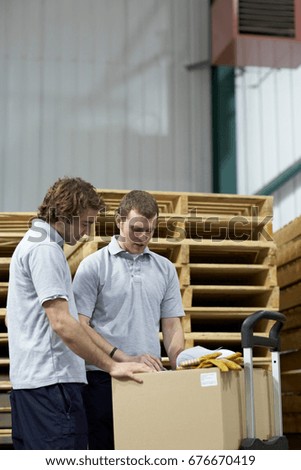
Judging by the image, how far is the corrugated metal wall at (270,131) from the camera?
23.3 ft

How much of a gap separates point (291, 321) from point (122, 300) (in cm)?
306

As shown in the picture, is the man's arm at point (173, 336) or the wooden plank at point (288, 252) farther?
the wooden plank at point (288, 252)

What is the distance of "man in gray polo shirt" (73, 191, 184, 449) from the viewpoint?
10.3ft

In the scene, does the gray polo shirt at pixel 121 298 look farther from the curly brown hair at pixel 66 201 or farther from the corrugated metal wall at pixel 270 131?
the corrugated metal wall at pixel 270 131

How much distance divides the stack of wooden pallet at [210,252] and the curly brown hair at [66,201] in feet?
5.70

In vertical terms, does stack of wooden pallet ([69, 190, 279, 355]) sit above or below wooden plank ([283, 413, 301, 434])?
above

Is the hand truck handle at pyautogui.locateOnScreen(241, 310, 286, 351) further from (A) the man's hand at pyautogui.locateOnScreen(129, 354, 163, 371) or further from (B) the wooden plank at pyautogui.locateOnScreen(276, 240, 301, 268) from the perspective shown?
(B) the wooden plank at pyautogui.locateOnScreen(276, 240, 301, 268)

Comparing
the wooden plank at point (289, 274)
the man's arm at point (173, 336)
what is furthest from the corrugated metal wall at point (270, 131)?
the man's arm at point (173, 336)

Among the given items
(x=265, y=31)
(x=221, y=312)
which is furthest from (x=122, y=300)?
(x=265, y=31)

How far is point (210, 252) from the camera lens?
504 cm

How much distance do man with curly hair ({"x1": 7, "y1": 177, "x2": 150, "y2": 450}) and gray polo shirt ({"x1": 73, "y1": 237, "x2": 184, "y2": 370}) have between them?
1.11ft

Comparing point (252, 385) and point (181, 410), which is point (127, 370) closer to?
point (181, 410)

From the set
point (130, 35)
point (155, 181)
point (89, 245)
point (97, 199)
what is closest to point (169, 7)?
point (130, 35)

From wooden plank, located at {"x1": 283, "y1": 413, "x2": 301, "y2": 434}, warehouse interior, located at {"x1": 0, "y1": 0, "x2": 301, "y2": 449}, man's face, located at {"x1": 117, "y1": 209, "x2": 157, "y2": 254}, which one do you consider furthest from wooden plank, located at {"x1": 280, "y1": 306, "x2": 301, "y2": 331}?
man's face, located at {"x1": 117, "y1": 209, "x2": 157, "y2": 254}
